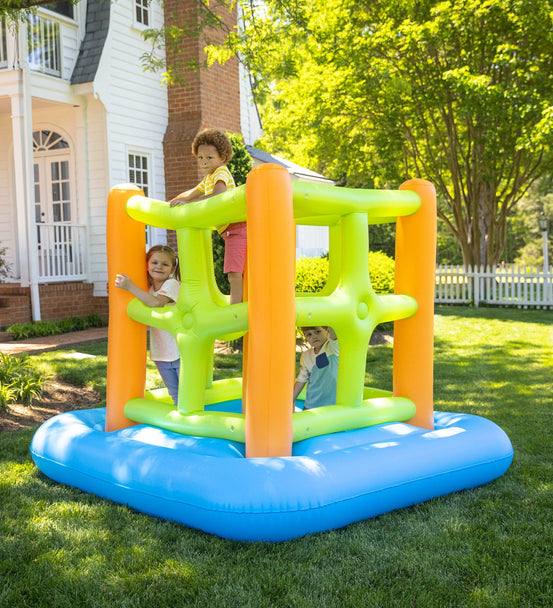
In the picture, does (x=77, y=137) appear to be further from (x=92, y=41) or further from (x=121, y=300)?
(x=121, y=300)

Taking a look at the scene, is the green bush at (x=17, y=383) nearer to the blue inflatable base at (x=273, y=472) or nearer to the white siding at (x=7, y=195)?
the blue inflatable base at (x=273, y=472)

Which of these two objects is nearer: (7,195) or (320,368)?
(320,368)

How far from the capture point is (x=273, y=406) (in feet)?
11.8

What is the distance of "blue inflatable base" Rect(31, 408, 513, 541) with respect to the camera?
3.19 metres

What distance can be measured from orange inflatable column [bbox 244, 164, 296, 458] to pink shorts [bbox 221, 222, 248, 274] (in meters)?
0.84

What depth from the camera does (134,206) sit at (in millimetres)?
4461

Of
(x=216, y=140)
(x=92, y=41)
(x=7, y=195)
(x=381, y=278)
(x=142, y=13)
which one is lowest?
(x=381, y=278)

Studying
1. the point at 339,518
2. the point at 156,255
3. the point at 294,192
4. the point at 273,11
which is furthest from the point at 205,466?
the point at 273,11

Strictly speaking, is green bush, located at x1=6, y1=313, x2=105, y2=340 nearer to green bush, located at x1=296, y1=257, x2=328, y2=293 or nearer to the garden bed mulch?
the garden bed mulch

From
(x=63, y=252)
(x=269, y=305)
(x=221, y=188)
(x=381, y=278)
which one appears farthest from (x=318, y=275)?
(x=269, y=305)

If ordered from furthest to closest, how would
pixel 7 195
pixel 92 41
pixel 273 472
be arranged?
pixel 7 195
pixel 92 41
pixel 273 472

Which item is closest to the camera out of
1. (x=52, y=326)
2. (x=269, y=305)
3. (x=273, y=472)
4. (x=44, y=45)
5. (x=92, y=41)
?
(x=273, y=472)

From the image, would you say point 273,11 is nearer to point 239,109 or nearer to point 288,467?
point 239,109

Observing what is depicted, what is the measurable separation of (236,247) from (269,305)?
1.02 metres
